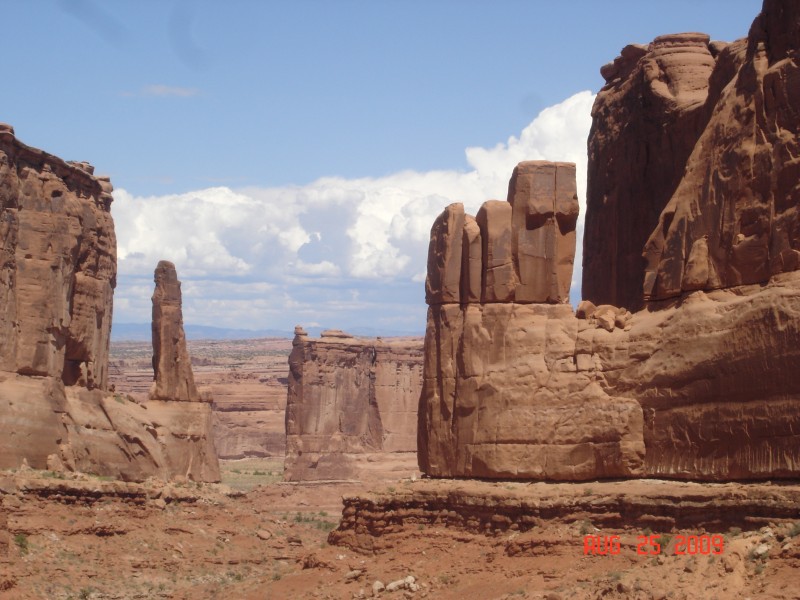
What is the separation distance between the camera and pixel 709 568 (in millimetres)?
27688

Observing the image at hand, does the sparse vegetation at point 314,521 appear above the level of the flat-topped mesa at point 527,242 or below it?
below

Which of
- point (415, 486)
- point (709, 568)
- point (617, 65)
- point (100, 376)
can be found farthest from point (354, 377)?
point (709, 568)

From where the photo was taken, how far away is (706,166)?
106 ft

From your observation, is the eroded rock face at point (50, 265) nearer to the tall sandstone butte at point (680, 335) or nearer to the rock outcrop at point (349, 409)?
the tall sandstone butte at point (680, 335)

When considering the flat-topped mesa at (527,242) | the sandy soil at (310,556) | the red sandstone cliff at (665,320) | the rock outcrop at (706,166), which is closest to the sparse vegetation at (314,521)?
the sandy soil at (310,556)

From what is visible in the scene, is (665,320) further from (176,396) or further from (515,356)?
(176,396)

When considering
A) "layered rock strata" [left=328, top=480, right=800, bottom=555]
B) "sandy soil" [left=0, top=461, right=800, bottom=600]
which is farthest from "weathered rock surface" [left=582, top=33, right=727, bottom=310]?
"sandy soil" [left=0, top=461, right=800, bottom=600]

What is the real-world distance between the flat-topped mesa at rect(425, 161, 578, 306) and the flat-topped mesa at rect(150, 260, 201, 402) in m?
26.9

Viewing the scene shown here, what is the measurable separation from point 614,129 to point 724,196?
1079 centimetres

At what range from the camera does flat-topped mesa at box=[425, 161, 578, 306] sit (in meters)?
35.3

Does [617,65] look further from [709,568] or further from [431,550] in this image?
[709,568]

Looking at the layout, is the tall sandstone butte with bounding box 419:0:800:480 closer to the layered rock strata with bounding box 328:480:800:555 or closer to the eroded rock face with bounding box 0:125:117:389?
the layered rock strata with bounding box 328:480:800:555

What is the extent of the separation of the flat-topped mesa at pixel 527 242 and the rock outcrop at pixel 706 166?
2.06 metres

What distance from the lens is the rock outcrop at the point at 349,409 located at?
92000 mm
